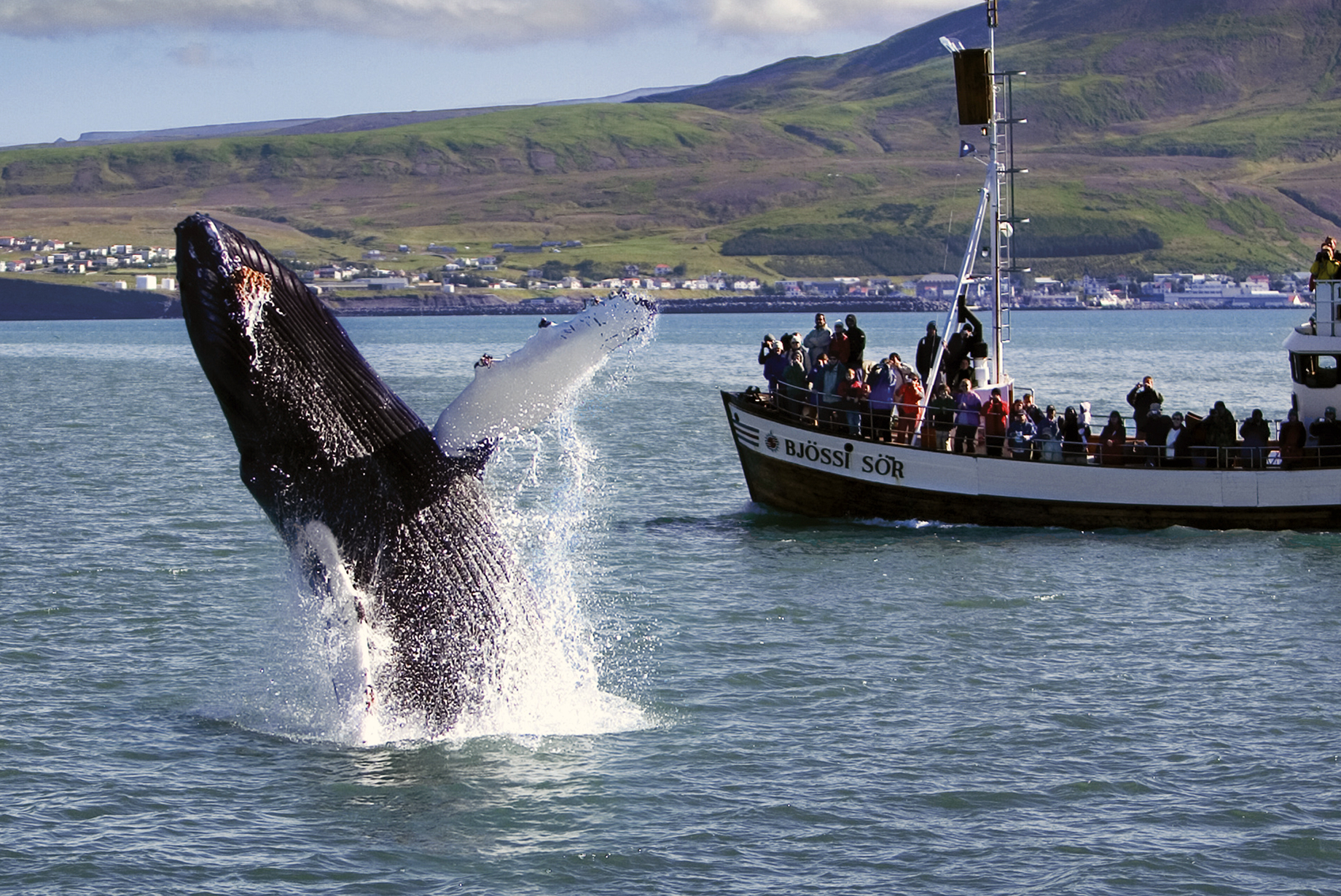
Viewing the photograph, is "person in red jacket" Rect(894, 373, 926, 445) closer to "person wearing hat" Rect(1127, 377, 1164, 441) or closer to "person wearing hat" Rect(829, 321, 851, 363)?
"person wearing hat" Rect(829, 321, 851, 363)

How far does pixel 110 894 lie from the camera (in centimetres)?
1191

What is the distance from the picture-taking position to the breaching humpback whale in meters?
Result: 10.7

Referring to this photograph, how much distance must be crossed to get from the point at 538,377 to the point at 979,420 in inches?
708

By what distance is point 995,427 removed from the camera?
28266mm

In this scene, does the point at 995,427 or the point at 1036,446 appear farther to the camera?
the point at 995,427

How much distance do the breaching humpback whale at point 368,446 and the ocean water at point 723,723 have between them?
1.16m

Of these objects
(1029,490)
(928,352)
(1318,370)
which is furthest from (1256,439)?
(928,352)

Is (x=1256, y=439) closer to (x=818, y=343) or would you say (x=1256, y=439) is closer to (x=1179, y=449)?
(x=1179, y=449)

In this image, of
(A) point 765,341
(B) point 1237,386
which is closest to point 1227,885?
(A) point 765,341

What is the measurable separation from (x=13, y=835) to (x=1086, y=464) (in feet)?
64.5

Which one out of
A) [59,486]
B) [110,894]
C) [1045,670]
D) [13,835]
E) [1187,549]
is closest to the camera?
[110,894]

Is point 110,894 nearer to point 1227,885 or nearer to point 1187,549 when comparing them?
point 1227,885

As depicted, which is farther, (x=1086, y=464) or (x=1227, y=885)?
(x=1086, y=464)

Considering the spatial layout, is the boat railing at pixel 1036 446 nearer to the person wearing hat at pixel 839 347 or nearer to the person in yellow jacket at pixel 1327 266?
the person wearing hat at pixel 839 347
